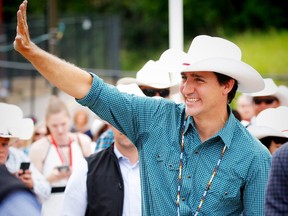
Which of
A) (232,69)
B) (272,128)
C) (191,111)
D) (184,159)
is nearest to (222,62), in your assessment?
(232,69)

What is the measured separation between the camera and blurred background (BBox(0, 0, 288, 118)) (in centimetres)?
2089

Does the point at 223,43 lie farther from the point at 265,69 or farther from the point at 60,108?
the point at 265,69

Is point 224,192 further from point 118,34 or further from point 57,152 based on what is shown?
point 118,34

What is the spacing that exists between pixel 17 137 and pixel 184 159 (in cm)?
216

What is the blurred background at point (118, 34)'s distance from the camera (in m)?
20.9

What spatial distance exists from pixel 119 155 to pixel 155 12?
3290cm

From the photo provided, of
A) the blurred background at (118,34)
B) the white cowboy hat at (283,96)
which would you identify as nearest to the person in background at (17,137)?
the white cowboy hat at (283,96)

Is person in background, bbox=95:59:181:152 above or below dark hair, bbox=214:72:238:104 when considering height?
below

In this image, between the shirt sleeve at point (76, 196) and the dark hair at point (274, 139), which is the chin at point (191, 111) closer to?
the shirt sleeve at point (76, 196)

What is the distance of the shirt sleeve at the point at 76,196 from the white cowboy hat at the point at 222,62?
138 cm

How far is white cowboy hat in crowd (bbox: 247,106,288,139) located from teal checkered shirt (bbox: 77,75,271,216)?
4.96 feet

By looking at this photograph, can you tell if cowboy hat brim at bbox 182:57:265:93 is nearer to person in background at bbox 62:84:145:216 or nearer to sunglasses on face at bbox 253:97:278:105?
person in background at bbox 62:84:145:216

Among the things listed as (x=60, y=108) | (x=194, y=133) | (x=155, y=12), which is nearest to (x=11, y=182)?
(x=194, y=133)

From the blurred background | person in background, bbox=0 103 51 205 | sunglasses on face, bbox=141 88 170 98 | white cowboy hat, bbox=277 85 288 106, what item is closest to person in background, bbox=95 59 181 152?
sunglasses on face, bbox=141 88 170 98
